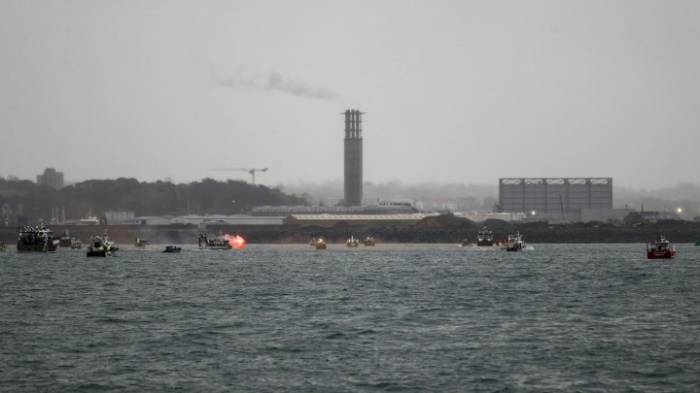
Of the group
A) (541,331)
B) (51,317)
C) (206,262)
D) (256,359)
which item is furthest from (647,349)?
(206,262)

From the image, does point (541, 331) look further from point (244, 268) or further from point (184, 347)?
point (244, 268)

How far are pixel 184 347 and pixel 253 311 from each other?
19433mm

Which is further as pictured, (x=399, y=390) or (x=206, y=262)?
(x=206, y=262)

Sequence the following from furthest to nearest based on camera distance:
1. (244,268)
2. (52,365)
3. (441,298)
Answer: (244,268), (441,298), (52,365)

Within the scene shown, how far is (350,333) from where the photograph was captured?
64.1 m

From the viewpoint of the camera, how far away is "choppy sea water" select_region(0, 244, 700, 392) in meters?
49.1

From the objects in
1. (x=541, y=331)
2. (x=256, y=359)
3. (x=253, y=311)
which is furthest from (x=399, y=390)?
(x=253, y=311)

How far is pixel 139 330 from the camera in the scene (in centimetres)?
6550

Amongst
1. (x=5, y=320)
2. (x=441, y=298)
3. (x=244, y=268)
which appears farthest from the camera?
(x=244, y=268)

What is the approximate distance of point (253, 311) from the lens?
77375 mm

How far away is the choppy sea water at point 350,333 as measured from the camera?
161 ft

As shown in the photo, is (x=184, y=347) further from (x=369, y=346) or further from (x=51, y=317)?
(x=51, y=317)

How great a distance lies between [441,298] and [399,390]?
4230 cm

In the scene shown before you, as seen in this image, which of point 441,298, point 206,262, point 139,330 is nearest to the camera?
point 139,330
